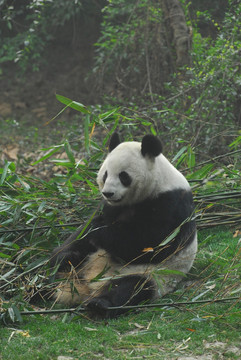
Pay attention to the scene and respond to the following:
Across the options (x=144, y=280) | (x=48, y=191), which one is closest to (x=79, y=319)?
(x=144, y=280)

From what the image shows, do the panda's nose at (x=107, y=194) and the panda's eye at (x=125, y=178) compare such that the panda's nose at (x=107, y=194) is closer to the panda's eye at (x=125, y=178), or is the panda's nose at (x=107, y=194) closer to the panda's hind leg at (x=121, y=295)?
the panda's eye at (x=125, y=178)

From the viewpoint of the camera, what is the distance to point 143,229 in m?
4.08

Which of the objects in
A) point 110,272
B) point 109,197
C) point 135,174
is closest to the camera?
point 109,197

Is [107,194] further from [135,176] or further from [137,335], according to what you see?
[137,335]

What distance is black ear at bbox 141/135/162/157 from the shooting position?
4047 mm

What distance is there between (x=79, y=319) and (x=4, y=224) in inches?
46.0

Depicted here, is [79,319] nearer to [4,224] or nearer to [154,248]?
[154,248]

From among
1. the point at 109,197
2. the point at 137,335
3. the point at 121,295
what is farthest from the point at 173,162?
the point at 137,335

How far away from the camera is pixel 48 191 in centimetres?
471

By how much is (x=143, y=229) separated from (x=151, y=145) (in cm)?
65

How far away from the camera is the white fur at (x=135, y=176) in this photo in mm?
4012

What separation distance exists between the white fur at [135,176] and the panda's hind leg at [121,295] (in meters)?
0.60

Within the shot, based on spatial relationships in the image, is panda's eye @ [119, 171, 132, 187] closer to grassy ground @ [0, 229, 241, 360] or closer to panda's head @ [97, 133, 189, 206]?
panda's head @ [97, 133, 189, 206]

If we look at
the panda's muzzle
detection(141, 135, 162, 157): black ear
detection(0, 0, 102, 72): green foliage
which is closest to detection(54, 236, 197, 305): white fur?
the panda's muzzle
